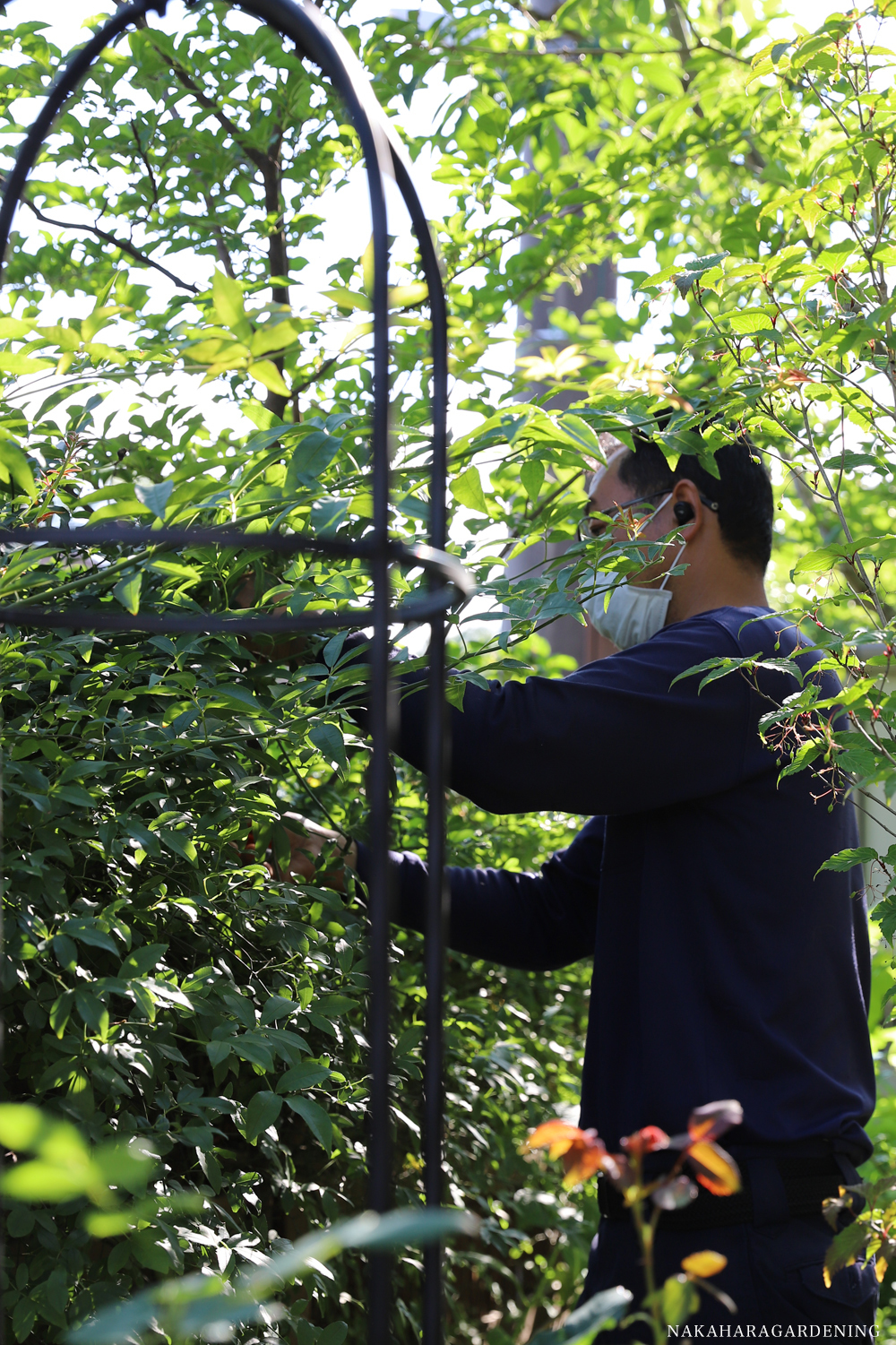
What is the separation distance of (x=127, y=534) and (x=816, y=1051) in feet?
4.58

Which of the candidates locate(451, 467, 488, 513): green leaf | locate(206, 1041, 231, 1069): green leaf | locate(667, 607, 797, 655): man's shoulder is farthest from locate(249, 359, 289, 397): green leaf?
locate(667, 607, 797, 655): man's shoulder

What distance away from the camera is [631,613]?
2.32 meters

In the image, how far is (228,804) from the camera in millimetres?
1588

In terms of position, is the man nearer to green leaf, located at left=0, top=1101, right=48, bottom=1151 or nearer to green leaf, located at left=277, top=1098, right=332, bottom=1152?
green leaf, located at left=277, top=1098, right=332, bottom=1152

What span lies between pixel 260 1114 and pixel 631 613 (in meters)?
1.31

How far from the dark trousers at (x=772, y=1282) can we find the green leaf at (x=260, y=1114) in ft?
2.17

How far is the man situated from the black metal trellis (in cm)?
66

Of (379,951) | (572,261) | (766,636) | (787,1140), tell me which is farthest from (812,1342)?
(572,261)

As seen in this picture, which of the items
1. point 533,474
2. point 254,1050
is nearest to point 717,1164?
point 254,1050

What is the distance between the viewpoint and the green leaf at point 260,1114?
4.48 ft

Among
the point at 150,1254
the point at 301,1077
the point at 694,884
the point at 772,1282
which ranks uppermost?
the point at 694,884

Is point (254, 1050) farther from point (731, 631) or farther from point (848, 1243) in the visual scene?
point (731, 631)

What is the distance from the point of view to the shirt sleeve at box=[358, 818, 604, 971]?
7.29 ft

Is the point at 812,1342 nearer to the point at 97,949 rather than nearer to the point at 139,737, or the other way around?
the point at 97,949
